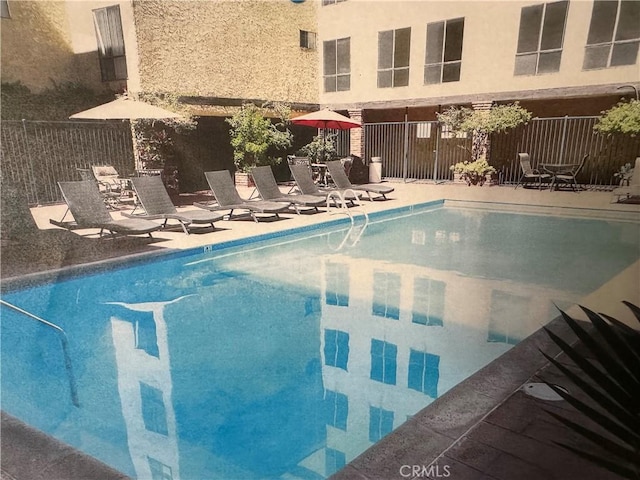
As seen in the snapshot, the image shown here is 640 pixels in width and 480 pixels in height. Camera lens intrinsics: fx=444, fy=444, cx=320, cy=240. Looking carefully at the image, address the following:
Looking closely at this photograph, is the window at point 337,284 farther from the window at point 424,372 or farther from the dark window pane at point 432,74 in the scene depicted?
the dark window pane at point 432,74

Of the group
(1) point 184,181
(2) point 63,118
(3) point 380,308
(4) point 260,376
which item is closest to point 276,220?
(3) point 380,308

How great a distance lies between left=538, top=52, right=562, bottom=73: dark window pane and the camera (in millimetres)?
14102

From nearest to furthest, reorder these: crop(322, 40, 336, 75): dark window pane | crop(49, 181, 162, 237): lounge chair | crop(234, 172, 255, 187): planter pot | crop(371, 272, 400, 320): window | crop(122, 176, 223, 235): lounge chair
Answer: crop(371, 272, 400, 320): window → crop(49, 181, 162, 237): lounge chair → crop(122, 176, 223, 235): lounge chair → crop(234, 172, 255, 187): planter pot → crop(322, 40, 336, 75): dark window pane

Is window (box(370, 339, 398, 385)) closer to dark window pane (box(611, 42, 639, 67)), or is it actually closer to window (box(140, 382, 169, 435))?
window (box(140, 382, 169, 435))

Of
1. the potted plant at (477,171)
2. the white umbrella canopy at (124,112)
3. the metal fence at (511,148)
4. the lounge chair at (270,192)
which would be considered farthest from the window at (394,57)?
the white umbrella canopy at (124,112)

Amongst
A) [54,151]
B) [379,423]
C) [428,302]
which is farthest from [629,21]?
[54,151]

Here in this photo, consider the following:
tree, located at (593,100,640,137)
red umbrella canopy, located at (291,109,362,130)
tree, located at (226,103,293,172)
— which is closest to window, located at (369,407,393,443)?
tree, located at (226,103,293,172)

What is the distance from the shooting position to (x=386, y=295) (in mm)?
5410

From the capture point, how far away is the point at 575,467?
206 centimetres

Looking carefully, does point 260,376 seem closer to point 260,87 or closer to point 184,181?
point 184,181

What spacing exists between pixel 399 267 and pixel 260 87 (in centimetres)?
1237

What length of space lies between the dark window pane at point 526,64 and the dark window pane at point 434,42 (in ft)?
9.01

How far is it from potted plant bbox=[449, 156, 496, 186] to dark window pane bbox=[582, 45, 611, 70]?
13.2 ft

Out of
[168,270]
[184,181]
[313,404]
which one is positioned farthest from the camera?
[184,181]
